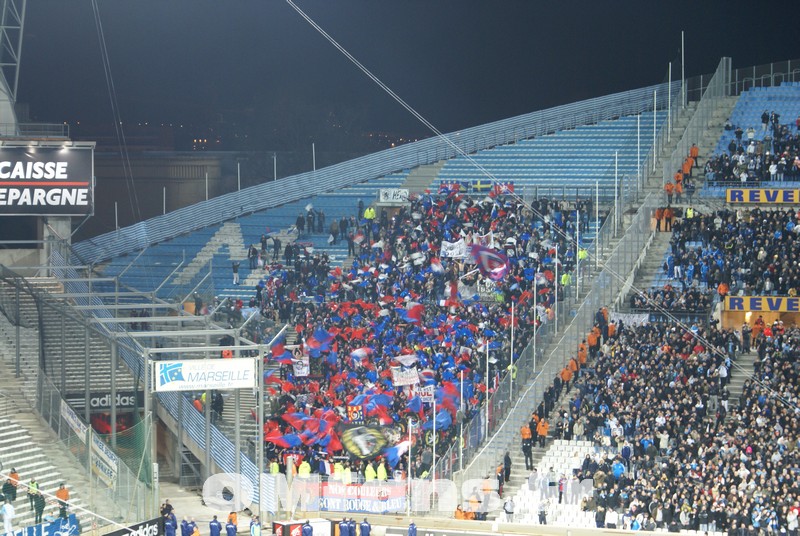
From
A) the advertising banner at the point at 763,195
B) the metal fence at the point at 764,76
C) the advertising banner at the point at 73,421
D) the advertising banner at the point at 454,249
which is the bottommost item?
the advertising banner at the point at 73,421

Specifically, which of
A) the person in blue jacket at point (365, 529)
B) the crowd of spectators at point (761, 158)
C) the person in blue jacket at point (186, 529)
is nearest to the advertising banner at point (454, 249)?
the crowd of spectators at point (761, 158)

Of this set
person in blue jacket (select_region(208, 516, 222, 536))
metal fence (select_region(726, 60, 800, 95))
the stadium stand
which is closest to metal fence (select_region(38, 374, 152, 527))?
person in blue jacket (select_region(208, 516, 222, 536))

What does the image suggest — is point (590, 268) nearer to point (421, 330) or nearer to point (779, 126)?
point (421, 330)

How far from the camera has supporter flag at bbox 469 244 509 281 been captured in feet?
163

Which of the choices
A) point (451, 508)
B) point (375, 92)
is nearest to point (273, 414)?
point (451, 508)

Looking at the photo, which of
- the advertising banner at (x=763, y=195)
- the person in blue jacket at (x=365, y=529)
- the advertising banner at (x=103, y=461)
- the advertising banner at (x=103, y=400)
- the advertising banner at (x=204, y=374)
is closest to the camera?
the person in blue jacket at (x=365, y=529)

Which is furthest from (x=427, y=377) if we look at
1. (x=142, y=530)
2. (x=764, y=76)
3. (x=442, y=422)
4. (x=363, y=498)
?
(x=764, y=76)

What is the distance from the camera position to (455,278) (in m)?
49.8

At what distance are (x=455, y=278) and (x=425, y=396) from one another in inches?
322

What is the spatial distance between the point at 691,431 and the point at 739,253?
33.2 ft

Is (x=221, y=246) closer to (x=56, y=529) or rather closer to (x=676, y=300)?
(x=676, y=300)

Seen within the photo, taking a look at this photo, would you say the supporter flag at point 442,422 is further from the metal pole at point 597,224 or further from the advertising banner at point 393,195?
the advertising banner at point 393,195

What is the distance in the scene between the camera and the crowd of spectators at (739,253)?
4538 cm

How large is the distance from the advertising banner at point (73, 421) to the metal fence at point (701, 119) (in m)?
25.1
